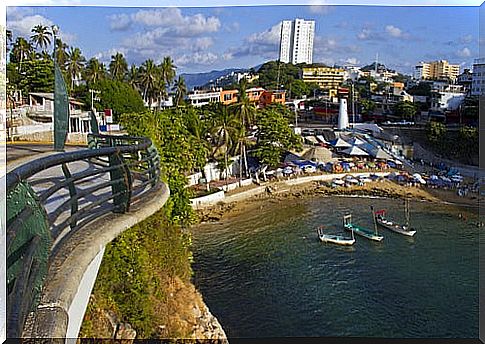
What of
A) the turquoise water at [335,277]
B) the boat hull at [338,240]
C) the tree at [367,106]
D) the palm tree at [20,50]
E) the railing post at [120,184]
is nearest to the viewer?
the railing post at [120,184]

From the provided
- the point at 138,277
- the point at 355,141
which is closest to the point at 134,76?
the point at 355,141

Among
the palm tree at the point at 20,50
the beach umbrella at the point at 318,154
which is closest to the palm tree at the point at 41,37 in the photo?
the palm tree at the point at 20,50

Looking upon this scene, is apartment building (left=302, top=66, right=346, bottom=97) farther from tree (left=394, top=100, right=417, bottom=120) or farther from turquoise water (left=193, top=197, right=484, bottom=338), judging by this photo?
turquoise water (left=193, top=197, right=484, bottom=338)

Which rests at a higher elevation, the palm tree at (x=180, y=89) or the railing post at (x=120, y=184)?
the palm tree at (x=180, y=89)

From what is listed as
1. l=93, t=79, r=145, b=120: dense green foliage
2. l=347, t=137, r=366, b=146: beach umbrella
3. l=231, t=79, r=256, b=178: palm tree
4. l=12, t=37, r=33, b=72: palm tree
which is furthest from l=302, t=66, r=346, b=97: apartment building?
l=93, t=79, r=145, b=120: dense green foliage

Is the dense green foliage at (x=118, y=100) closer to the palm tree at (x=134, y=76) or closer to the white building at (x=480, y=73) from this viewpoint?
the palm tree at (x=134, y=76)

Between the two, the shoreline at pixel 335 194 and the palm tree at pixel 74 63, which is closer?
the shoreline at pixel 335 194

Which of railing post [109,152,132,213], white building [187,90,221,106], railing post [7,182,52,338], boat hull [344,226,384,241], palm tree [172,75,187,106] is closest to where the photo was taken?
railing post [7,182,52,338]
